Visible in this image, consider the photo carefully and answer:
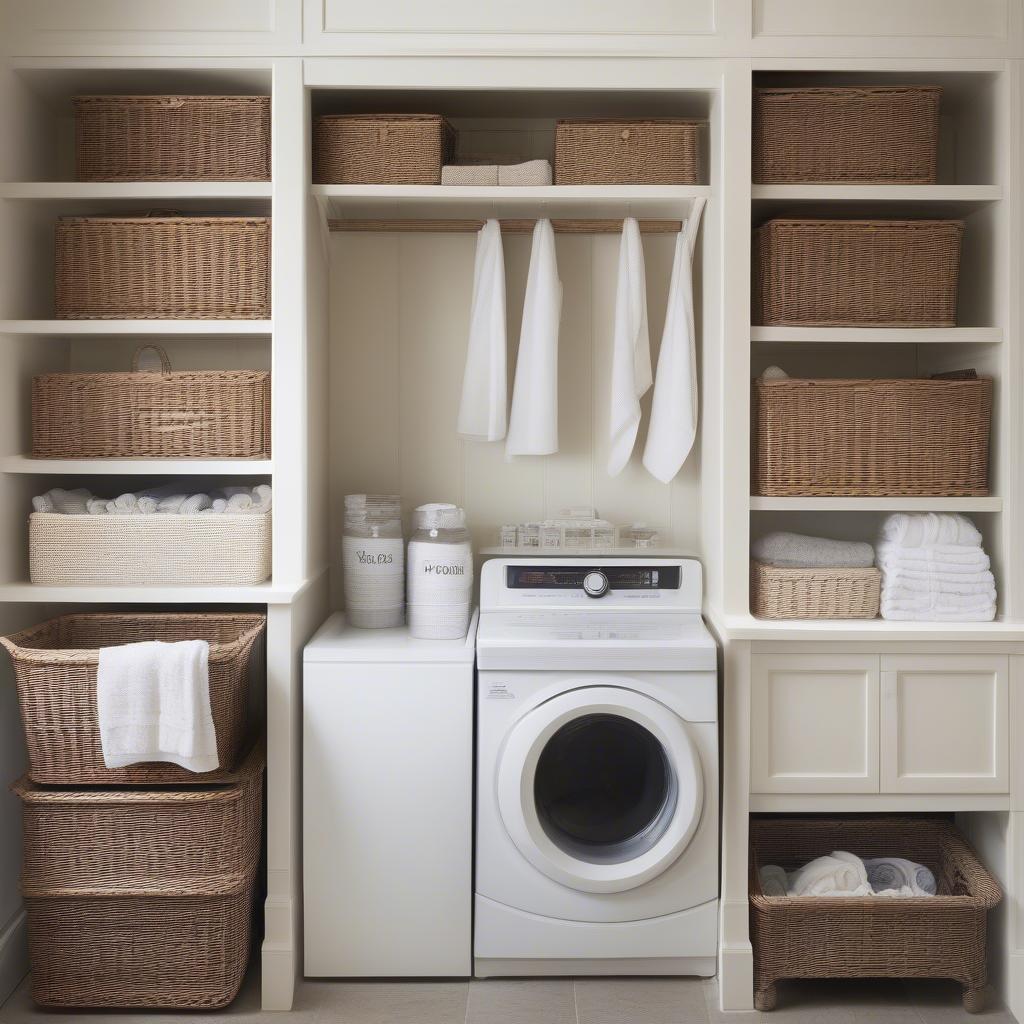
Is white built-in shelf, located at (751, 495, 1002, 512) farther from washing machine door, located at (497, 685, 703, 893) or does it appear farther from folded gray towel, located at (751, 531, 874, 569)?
washing machine door, located at (497, 685, 703, 893)

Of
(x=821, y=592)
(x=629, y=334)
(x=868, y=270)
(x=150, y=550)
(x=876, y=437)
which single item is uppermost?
(x=868, y=270)

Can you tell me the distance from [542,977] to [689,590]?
1.01 m

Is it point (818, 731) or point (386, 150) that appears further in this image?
point (386, 150)

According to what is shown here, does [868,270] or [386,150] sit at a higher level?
[386,150]

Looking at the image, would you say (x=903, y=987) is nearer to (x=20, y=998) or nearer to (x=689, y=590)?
(x=689, y=590)

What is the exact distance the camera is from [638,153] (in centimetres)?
238

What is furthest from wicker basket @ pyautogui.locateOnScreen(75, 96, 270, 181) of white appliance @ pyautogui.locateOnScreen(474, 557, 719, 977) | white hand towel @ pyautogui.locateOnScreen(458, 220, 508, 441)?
white appliance @ pyautogui.locateOnScreen(474, 557, 719, 977)

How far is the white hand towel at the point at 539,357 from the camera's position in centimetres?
254

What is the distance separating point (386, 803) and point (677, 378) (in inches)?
51.2

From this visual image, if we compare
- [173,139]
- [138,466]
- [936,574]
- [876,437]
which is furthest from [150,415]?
[936,574]

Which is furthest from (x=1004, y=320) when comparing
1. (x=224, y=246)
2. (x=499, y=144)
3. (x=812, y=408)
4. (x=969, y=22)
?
(x=224, y=246)

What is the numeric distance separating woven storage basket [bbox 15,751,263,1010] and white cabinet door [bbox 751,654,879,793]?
1223mm

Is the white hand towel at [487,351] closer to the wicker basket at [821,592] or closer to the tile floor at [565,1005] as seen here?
the wicker basket at [821,592]

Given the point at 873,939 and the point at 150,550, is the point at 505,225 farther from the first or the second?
the point at 873,939
